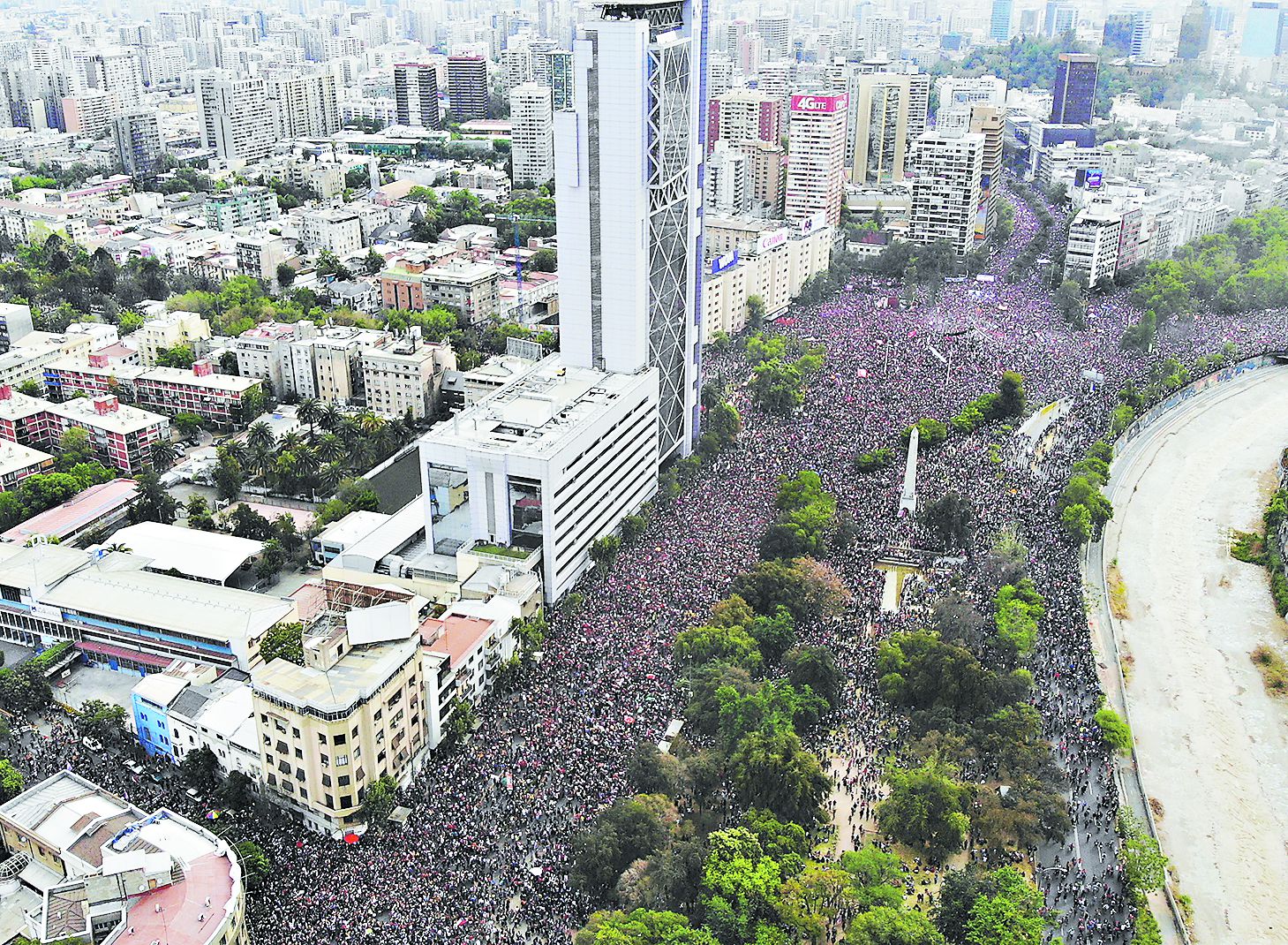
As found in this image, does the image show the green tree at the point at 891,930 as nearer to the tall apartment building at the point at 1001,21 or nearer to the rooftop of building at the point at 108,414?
the rooftop of building at the point at 108,414

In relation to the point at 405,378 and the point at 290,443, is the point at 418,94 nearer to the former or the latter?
the point at 405,378

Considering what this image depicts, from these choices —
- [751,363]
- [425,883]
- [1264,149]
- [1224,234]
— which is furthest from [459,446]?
[1264,149]

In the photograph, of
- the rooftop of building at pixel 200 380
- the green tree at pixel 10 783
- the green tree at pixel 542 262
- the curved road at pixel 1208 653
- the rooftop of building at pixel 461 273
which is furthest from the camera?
the green tree at pixel 542 262

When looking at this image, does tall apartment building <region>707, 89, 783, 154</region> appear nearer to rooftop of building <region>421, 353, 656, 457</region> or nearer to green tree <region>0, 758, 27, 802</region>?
rooftop of building <region>421, 353, 656, 457</region>

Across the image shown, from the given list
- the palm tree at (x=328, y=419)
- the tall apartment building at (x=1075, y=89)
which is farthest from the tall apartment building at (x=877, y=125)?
the palm tree at (x=328, y=419)

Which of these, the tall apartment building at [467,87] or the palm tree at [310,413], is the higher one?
the tall apartment building at [467,87]

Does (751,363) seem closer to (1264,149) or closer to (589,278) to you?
(589,278)

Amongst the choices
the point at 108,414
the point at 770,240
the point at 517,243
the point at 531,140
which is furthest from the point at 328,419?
the point at 531,140
